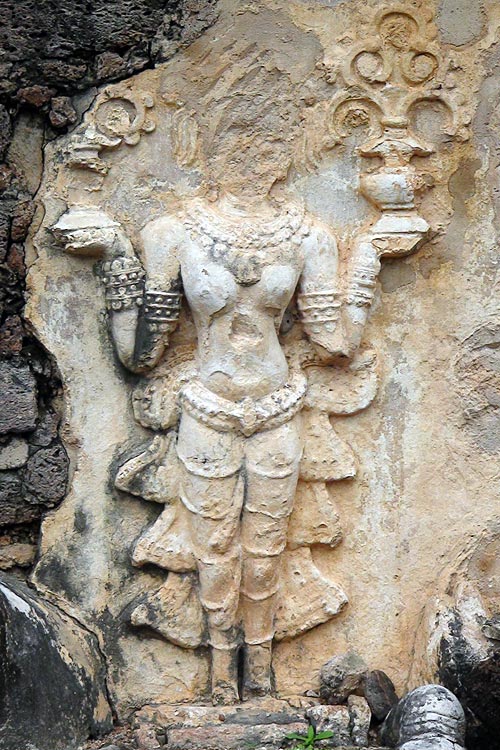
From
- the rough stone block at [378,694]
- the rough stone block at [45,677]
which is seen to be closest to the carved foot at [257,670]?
the rough stone block at [378,694]

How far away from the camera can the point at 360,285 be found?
5590 mm

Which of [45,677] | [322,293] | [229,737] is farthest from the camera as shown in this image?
[322,293]

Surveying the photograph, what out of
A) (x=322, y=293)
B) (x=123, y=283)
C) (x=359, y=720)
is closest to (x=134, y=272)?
(x=123, y=283)

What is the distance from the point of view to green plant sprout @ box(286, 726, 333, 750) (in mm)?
5441

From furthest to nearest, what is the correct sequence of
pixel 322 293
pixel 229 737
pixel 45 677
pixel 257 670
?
pixel 257 670
pixel 322 293
pixel 229 737
pixel 45 677

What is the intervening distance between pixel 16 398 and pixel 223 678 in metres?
1.22

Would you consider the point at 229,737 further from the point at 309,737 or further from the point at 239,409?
the point at 239,409

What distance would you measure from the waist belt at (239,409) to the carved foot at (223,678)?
0.80 meters

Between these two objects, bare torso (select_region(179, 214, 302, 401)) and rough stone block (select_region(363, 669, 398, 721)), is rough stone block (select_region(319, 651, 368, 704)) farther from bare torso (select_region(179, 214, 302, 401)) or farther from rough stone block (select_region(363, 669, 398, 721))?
bare torso (select_region(179, 214, 302, 401))

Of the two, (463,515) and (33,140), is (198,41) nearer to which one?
(33,140)

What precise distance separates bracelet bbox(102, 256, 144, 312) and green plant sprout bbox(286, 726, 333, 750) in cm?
157

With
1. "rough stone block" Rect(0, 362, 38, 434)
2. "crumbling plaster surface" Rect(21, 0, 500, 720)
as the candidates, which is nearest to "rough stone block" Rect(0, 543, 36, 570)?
"crumbling plaster surface" Rect(21, 0, 500, 720)

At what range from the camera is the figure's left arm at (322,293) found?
18.1 ft

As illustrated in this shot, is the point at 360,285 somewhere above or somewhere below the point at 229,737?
above
